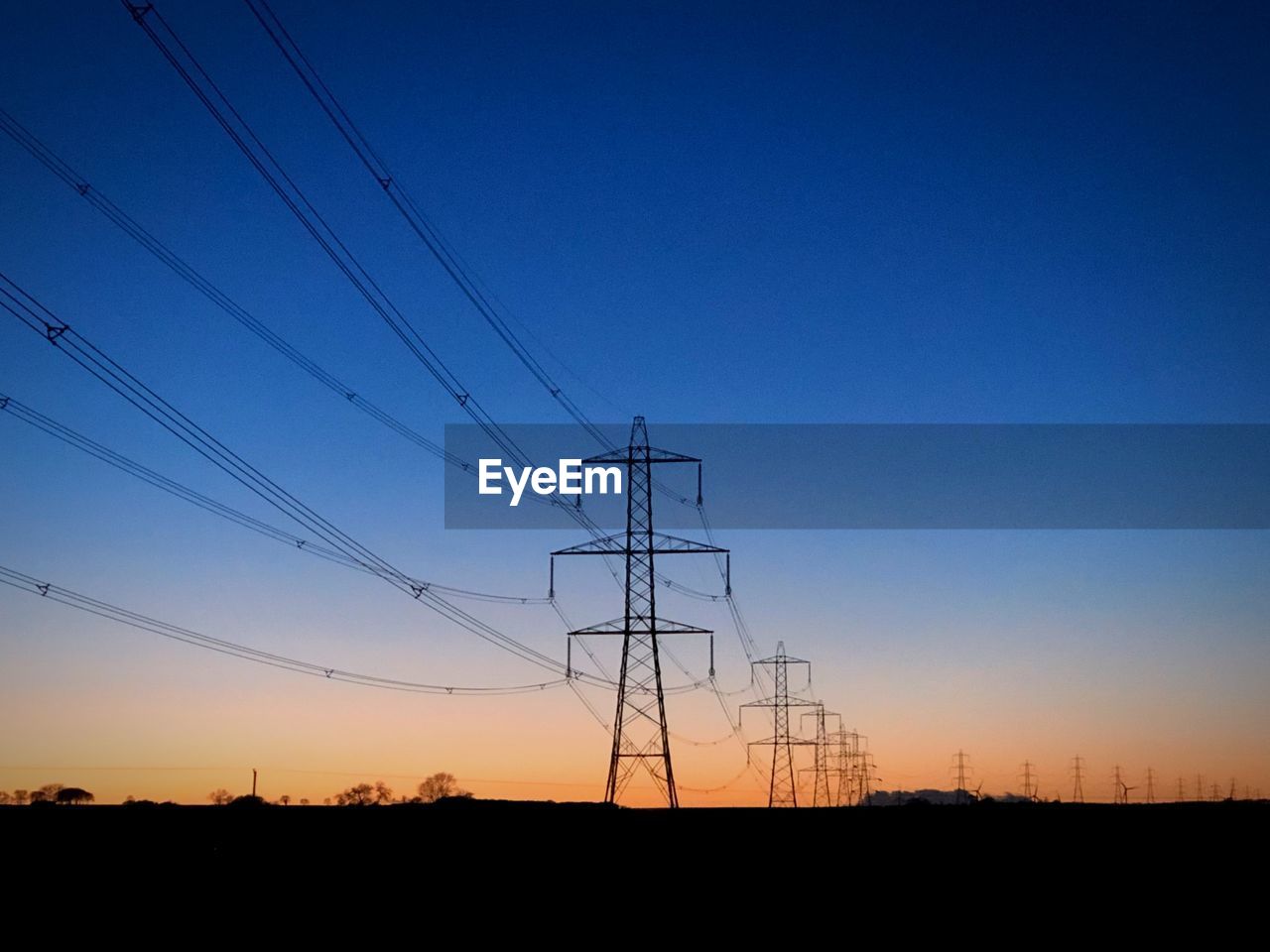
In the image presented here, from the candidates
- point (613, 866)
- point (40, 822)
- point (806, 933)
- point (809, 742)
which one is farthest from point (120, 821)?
point (809, 742)

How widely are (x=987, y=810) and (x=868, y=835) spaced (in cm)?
1080

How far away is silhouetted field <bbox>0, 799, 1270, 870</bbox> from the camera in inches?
A: 1121

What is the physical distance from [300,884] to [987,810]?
82.6 feet

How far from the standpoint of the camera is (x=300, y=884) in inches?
976

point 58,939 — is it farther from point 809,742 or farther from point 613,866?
point 809,742

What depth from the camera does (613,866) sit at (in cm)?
2800

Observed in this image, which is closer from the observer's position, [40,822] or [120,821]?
[40,822]

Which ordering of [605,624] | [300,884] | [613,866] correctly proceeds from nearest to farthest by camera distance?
[300,884] → [613,866] → [605,624]

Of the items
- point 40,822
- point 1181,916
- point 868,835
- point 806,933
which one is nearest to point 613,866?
point 806,933

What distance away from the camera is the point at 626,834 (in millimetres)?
31250

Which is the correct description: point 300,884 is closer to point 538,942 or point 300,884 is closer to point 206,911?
point 206,911

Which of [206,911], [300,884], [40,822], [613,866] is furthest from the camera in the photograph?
[40,822]

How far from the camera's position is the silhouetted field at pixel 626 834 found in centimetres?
2848

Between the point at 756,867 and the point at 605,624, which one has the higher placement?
the point at 605,624
